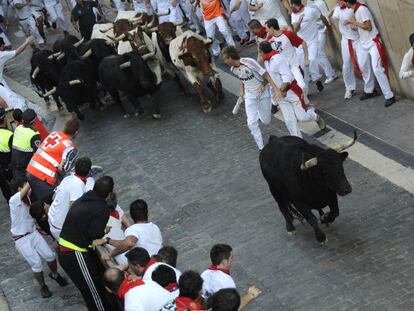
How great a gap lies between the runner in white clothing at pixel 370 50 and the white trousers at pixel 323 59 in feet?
4.22

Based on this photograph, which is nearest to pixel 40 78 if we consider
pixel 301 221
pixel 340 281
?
pixel 301 221

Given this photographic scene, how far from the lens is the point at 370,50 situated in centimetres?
1459

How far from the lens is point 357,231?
36.0 ft

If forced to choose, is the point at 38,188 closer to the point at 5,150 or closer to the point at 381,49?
the point at 5,150

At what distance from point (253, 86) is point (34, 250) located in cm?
411

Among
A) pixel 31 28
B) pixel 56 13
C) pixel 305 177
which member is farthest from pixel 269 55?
pixel 56 13

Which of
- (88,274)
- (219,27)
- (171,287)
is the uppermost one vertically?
(171,287)

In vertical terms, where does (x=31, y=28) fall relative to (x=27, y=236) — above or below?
below

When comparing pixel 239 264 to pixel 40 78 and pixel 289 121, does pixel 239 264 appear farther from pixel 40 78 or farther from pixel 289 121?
pixel 40 78

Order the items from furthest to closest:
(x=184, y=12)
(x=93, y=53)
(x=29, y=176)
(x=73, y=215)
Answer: (x=184, y=12) → (x=93, y=53) → (x=29, y=176) → (x=73, y=215)

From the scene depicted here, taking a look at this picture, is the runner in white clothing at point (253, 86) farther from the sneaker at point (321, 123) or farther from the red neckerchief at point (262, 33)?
the red neckerchief at point (262, 33)

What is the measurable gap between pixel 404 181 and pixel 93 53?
850cm

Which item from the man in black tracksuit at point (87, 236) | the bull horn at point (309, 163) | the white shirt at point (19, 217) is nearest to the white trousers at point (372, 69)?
the bull horn at point (309, 163)

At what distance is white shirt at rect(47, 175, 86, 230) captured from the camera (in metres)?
9.98
